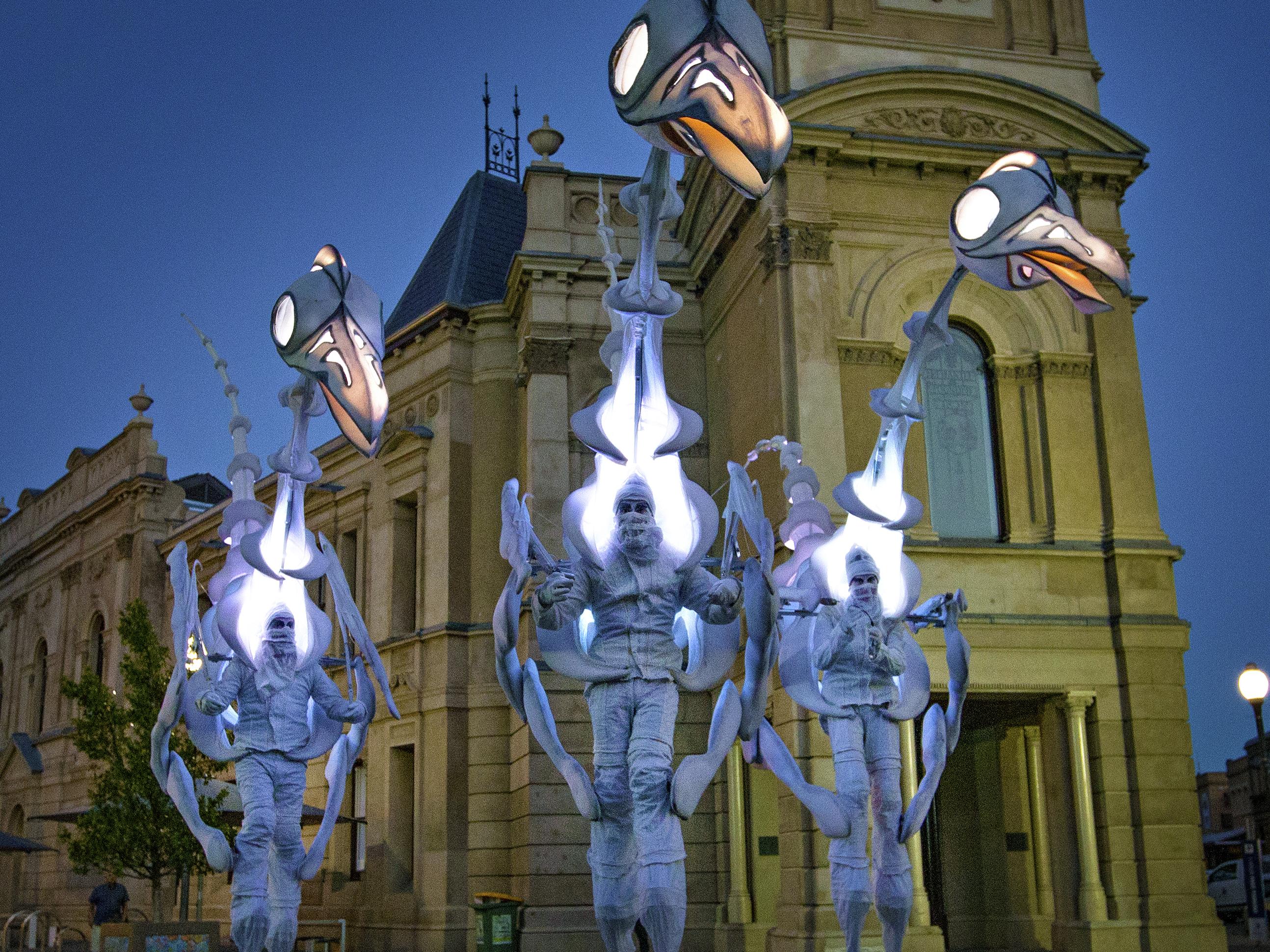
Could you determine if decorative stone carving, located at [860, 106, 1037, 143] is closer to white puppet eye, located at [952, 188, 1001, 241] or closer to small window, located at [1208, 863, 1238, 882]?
white puppet eye, located at [952, 188, 1001, 241]

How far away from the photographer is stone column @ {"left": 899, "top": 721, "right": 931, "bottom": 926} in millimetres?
16344

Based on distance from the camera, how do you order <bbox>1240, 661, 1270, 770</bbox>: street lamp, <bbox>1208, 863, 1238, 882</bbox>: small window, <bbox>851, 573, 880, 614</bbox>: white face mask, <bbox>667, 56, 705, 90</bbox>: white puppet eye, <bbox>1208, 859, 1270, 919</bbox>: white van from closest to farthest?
<bbox>667, 56, 705, 90</bbox>: white puppet eye < <bbox>851, 573, 880, 614</bbox>: white face mask < <bbox>1240, 661, 1270, 770</bbox>: street lamp < <bbox>1208, 859, 1270, 919</bbox>: white van < <bbox>1208, 863, 1238, 882</bbox>: small window

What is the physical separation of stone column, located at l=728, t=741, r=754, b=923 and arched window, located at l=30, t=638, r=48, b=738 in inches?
964

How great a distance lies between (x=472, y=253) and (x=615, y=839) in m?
21.8

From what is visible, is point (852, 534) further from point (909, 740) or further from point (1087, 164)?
point (1087, 164)

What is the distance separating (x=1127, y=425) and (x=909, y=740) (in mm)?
5636

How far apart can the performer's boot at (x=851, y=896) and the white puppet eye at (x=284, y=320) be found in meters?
5.04

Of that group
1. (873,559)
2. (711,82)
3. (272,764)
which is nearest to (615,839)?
(873,559)

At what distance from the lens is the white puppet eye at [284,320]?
1001 centimetres

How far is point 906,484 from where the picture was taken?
725 inches

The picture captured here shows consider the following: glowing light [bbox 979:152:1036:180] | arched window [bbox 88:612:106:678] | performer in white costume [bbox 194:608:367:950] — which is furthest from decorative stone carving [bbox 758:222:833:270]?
arched window [bbox 88:612:106:678]

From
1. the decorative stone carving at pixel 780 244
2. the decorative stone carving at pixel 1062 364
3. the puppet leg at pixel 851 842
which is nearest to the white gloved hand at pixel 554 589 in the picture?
the puppet leg at pixel 851 842

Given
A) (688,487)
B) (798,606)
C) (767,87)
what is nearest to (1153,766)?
(798,606)

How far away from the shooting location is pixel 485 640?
77.8ft
